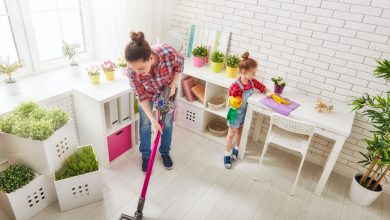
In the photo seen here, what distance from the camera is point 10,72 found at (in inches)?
84.4

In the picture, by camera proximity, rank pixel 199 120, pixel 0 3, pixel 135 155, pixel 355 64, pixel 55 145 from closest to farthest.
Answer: pixel 55 145
pixel 0 3
pixel 355 64
pixel 135 155
pixel 199 120

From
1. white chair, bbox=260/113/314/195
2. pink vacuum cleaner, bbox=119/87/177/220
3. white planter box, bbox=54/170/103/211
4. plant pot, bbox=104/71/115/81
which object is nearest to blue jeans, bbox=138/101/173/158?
pink vacuum cleaner, bbox=119/87/177/220

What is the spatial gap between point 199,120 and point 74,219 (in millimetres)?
1535

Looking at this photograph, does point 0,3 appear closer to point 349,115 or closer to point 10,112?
point 10,112

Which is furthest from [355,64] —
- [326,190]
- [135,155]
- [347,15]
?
[135,155]

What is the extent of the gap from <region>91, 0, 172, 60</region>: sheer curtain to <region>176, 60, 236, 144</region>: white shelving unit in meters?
0.55

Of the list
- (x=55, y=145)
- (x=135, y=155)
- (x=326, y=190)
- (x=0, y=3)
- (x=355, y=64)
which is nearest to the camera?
(x=55, y=145)

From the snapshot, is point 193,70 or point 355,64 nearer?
point 355,64

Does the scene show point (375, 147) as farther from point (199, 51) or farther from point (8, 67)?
point (8, 67)

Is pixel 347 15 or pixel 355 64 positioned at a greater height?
pixel 347 15

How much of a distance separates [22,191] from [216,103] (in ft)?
6.23

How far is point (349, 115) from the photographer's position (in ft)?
7.66

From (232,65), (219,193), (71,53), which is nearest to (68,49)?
(71,53)

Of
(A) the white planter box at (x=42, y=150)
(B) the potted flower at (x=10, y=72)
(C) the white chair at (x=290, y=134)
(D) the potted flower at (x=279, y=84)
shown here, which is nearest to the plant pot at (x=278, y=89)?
(D) the potted flower at (x=279, y=84)
